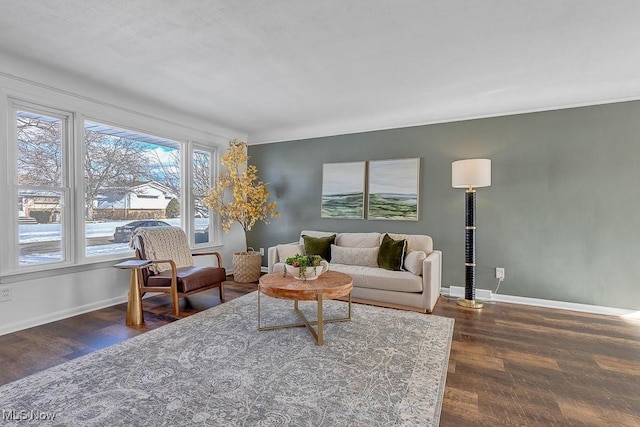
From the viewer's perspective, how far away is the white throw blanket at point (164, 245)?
3.49 m

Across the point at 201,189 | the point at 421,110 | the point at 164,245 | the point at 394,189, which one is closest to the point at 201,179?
the point at 201,189

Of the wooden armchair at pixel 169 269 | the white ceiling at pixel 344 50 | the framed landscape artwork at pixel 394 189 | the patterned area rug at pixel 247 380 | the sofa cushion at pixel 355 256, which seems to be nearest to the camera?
the patterned area rug at pixel 247 380

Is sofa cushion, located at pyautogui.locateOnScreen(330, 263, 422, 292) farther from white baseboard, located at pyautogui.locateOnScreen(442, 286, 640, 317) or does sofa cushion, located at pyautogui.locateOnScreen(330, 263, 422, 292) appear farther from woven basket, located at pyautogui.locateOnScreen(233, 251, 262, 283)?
woven basket, located at pyautogui.locateOnScreen(233, 251, 262, 283)

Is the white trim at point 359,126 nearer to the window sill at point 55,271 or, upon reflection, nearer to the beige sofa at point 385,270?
the beige sofa at point 385,270

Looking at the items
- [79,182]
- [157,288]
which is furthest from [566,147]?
[79,182]

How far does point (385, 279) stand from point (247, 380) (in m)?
1.97

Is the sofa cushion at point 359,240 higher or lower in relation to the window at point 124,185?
lower

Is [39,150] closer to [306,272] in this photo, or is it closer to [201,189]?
[201,189]

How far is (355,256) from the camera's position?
4.03 meters

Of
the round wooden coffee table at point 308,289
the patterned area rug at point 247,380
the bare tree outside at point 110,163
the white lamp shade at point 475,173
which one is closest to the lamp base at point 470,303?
the patterned area rug at point 247,380

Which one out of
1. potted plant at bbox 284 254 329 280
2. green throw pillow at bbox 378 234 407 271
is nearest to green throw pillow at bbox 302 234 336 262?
green throw pillow at bbox 378 234 407 271

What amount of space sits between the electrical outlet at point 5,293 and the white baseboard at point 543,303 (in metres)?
4.80

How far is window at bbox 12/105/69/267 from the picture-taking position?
2.92 m

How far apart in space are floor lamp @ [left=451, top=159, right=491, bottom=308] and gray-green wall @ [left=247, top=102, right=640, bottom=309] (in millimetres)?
329
